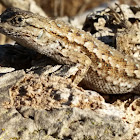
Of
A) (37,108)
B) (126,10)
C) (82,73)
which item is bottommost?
(37,108)

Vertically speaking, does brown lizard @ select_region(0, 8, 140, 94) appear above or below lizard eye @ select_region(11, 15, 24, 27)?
below

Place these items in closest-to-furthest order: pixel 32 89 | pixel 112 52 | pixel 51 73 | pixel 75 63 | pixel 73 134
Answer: pixel 73 134
pixel 32 89
pixel 51 73
pixel 75 63
pixel 112 52

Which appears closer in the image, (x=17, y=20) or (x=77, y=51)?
(x=17, y=20)

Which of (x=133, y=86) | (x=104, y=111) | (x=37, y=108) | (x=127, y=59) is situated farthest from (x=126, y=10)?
(x=37, y=108)

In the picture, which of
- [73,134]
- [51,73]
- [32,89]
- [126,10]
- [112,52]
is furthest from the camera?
[126,10]

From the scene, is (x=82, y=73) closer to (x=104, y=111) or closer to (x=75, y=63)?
(x=75, y=63)

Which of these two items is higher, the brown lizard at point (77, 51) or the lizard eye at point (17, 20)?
the lizard eye at point (17, 20)

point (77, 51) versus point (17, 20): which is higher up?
point (17, 20)

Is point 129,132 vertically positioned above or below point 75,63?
below
